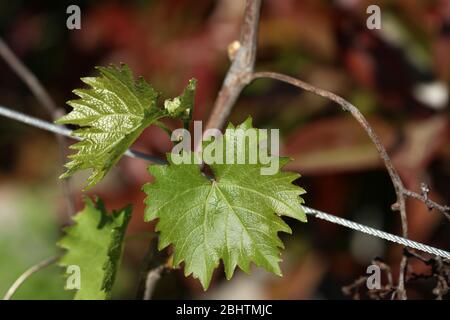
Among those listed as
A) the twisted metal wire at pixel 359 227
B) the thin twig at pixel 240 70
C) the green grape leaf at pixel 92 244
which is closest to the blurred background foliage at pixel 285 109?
the green grape leaf at pixel 92 244

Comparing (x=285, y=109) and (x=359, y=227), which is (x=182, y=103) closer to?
(x=359, y=227)

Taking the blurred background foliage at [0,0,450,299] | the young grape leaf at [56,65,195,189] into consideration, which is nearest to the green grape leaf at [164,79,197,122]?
the young grape leaf at [56,65,195,189]

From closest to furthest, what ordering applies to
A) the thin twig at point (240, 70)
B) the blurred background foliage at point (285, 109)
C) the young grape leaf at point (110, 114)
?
the young grape leaf at point (110, 114)
the thin twig at point (240, 70)
the blurred background foliage at point (285, 109)

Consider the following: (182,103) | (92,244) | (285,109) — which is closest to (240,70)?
(182,103)

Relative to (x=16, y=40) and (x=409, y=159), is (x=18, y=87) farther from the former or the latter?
(x=409, y=159)

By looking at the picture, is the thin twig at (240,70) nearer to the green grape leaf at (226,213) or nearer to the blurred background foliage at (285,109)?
the green grape leaf at (226,213)

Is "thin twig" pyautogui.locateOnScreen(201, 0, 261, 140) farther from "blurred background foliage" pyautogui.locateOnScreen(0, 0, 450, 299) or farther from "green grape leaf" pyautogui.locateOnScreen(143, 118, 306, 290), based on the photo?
"blurred background foliage" pyautogui.locateOnScreen(0, 0, 450, 299)
